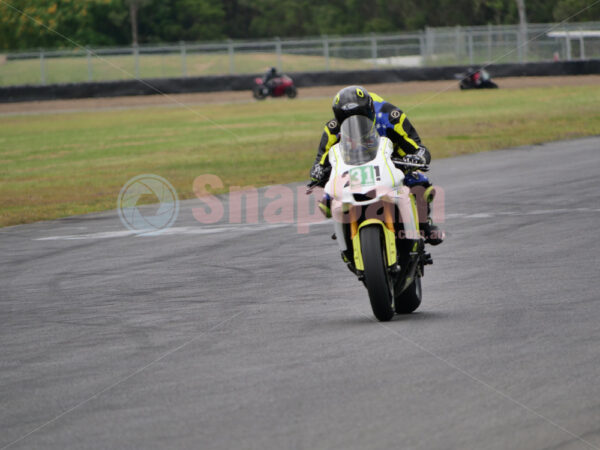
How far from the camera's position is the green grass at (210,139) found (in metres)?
19.2

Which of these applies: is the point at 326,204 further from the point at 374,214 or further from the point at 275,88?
the point at 275,88

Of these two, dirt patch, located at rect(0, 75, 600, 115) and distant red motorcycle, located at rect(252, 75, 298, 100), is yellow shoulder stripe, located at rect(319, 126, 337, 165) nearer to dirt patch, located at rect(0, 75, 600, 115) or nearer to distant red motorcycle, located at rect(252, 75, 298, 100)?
dirt patch, located at rect(0, 75, 600, 115)

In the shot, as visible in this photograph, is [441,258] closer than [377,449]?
No

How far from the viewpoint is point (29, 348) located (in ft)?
22.2

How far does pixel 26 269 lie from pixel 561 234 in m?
5.44

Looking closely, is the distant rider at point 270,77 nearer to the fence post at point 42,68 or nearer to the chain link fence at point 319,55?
the chain link fence at point 319,55

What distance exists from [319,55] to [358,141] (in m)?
48.1

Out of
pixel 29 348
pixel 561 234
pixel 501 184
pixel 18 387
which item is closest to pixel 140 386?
pixel 18 387

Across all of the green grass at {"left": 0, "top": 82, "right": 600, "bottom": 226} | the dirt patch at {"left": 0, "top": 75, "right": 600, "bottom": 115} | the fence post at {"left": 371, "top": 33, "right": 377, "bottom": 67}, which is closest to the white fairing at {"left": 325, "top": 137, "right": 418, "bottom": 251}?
the green grass at {"left": 0, "top": 82, "right": 600, "bottom": 226}

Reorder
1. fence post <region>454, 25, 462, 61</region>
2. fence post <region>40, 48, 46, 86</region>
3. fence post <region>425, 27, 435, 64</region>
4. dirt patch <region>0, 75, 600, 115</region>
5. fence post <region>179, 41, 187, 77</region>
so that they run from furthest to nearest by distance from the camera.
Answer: fence post <region>425, 27, 435, 64</region>
fence post <region>179, 41, 187, 77</region>
fence post <region>454, 25, 462, 61</region>
fence post <region>40, 48, 46, 86</region>
dirt patch <region>0, 75, 600, 115</region>

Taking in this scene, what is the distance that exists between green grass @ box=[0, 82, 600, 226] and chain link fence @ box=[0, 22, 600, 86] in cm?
851

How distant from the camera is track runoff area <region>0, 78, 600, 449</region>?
477cm

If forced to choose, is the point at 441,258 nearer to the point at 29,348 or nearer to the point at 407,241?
the point at 407,241

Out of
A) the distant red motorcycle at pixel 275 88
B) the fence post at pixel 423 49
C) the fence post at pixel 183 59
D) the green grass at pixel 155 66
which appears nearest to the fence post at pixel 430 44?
the fence post at pixel 423 49
